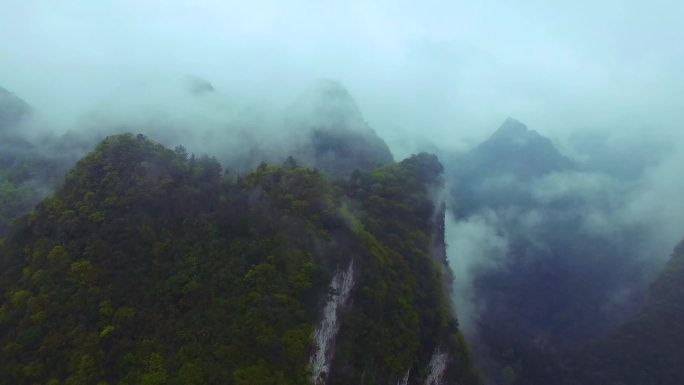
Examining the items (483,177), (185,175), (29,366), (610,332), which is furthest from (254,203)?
(483,177)

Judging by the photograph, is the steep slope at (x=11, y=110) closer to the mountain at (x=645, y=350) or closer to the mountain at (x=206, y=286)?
the mountain at (x=206, y=286)

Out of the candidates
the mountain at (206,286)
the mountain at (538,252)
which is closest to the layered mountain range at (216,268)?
the mountain at (206,286)

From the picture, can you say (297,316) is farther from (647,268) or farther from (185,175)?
(647,268)

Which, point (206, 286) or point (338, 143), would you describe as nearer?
point (206, 286)

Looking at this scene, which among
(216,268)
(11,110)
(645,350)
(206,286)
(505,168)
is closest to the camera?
(206,286)

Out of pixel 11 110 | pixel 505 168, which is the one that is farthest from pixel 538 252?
pixel 11 110

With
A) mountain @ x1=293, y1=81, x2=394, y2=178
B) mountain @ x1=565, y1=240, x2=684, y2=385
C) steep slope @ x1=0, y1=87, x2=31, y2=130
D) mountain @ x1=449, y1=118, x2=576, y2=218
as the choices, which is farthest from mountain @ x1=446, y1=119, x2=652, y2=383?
steep slope @ x1=0, y1=87, x2=31, y2=130

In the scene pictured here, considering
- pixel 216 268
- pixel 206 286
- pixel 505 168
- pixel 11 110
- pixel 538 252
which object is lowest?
pixel 206 286

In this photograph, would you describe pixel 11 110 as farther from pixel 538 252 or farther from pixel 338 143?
pixel 538 252

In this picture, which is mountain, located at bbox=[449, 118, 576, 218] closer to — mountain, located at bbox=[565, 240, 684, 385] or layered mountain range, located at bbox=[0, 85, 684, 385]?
mountain, located at bbox=[565, 240, 684, 385]
